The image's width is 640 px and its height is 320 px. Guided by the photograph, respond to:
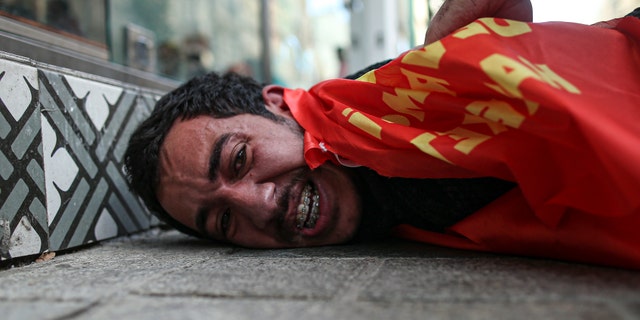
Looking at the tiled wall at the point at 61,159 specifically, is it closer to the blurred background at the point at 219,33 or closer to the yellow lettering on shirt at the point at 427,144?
the blurred background at the point at 219,33

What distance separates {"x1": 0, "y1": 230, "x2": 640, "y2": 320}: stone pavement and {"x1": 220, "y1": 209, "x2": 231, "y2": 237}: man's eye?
A: 22cm

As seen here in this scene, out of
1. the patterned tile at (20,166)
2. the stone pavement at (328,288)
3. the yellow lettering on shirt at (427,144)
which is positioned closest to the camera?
the stone pavement at (328,288)

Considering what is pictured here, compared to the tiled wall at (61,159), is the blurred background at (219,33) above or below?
above

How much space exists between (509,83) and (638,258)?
372 mm

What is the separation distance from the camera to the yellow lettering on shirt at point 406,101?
1.11 m

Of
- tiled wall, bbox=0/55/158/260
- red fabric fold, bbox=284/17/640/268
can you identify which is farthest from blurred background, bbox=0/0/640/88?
red fabric fold, bbox=284/17/640/268

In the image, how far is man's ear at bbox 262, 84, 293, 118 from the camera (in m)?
1.51

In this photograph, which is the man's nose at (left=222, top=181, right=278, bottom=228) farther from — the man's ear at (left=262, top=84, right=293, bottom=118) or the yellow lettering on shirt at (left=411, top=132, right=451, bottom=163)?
the yellow lettering on shirt at (left=411, top=132, right=451, bottom=163)

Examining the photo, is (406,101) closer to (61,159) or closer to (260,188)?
(260,188)

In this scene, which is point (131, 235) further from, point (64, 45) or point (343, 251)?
point (343, 251)

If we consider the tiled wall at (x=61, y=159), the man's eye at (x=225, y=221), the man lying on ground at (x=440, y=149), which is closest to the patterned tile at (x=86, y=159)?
the tiled wall at (x=61, y=159)

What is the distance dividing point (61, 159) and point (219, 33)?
1.92 metres

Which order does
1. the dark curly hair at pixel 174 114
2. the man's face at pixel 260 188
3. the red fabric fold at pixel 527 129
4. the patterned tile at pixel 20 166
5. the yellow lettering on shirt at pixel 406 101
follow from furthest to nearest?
1. the dark curly hair at pixel 174 114
2. the man's face at pixel 260 188
3. the patterned tile at pixel 20 166
4. the yellow lettering on shirt at pixel 406 101
5. the red fabric fold at pixel 527 129

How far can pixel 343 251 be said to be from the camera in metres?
1.24
